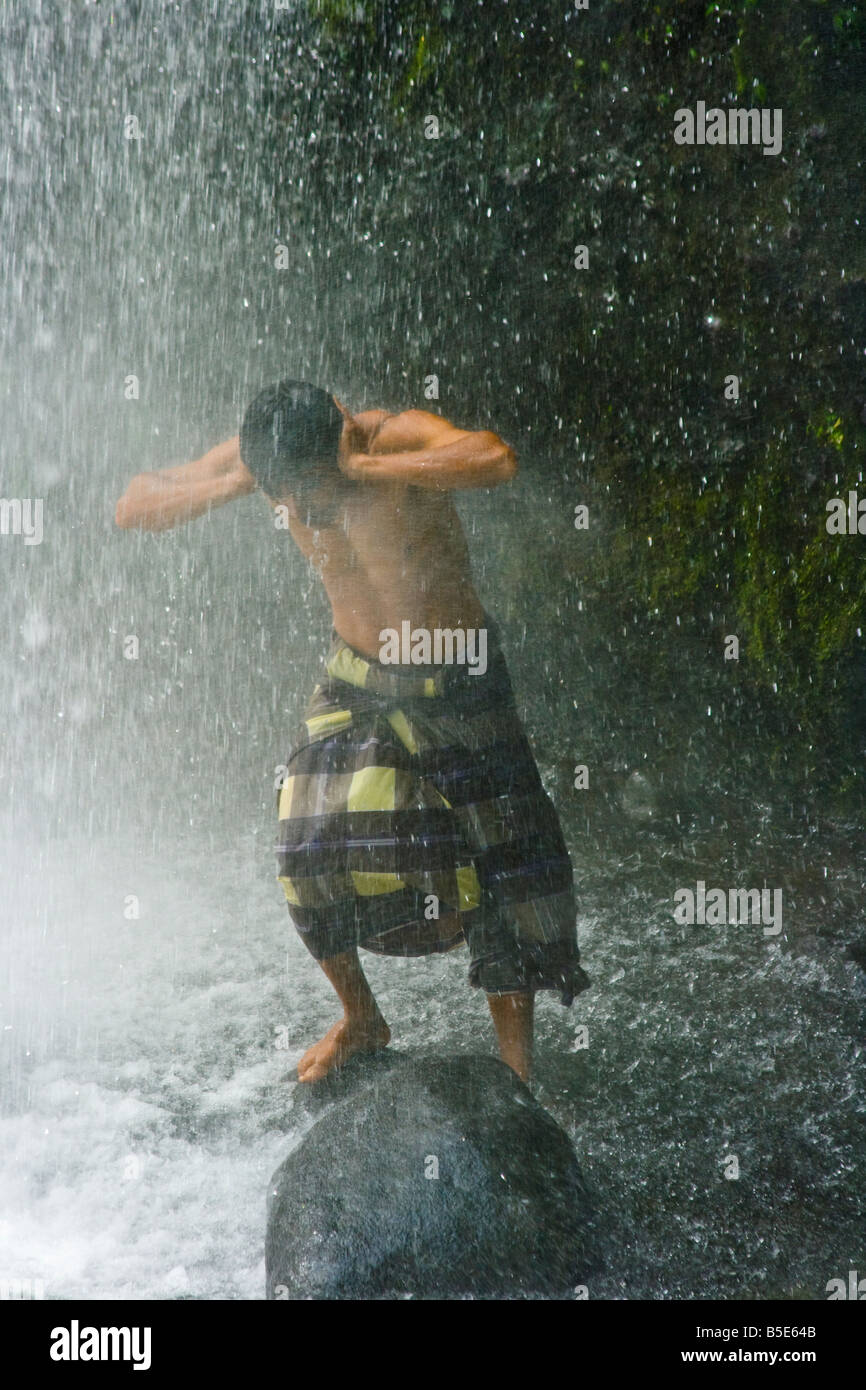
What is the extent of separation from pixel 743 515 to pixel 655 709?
3.62ft

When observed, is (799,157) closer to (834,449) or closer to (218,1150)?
(834,449)

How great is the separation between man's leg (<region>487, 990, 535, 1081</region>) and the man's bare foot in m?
0.37

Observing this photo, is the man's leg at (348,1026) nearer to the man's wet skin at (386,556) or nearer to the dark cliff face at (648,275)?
the man's wet skin at (386,556)

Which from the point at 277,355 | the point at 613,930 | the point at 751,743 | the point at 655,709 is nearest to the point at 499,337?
the point at 277,355

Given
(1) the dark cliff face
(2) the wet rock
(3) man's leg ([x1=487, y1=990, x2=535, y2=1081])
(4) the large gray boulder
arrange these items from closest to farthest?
(4) the large gray boulder
(3) man's leg ([x1=487, y1=990, x2=535, y2=1081])
(1) the dark cliff face
(2) the wet rock

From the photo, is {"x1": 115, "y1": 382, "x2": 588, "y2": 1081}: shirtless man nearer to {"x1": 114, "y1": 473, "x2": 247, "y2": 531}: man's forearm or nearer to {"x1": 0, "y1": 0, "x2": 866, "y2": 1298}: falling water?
{"x1": 114, "y1": 473, "x2": 247, "y2": 531}: man's forearm

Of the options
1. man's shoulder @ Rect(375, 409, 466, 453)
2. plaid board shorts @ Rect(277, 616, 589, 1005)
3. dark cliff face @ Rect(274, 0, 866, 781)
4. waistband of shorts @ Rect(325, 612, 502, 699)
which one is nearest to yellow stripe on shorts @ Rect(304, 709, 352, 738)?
plaid board shorts @ Rect(277, 616, 589, 1005)

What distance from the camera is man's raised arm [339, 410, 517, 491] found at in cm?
305

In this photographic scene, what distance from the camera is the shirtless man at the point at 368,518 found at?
307 cm

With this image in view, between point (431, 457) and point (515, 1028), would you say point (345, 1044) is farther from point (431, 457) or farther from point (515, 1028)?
point (431, 457)

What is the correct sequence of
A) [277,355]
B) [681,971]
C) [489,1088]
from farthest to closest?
[277,355] < [681,971] < [489,1088]

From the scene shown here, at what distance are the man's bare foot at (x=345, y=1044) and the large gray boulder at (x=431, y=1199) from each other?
12.8 inches

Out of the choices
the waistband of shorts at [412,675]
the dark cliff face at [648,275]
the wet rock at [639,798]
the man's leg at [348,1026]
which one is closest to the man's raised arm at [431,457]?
the waistband of shorts at [412,675]

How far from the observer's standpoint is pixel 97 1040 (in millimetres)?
4219
